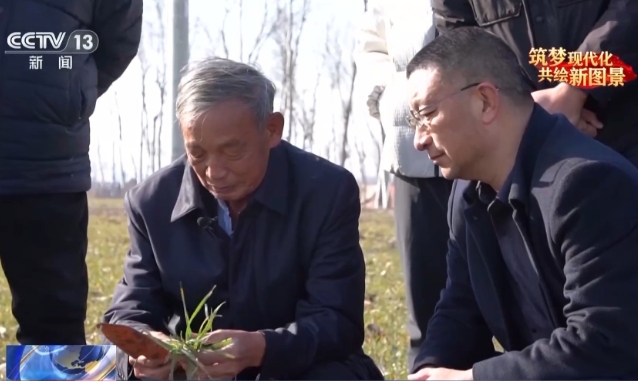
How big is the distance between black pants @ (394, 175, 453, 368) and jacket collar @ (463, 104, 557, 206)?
927mm

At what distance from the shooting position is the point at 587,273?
7.73 feet

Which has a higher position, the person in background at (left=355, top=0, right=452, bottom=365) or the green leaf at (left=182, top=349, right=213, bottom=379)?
the person in background at (left=355, top=0, right=452, bottom=365)

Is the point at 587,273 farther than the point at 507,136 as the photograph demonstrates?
No

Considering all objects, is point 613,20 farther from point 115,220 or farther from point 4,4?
point 115,220

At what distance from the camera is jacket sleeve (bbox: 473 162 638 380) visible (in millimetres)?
2336

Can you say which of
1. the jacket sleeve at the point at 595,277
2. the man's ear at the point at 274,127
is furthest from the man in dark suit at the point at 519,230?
the man's ear at the point at 274,127

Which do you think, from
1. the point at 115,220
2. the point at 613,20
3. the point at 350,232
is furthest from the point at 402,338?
the point at 613,20

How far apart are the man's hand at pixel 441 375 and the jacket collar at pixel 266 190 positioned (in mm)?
640

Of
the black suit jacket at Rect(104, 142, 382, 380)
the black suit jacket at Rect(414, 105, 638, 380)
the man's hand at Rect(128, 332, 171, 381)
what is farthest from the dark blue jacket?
the black suit jacket at Rect(414, 105, 638, 380)

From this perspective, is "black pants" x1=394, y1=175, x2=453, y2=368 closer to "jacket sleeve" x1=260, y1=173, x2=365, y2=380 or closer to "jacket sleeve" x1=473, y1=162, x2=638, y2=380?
"jacket sleeve" x1=260, y1=173, x2=365, y2=380

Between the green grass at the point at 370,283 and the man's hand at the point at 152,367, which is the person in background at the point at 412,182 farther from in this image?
the man's hand at the point at 152,367

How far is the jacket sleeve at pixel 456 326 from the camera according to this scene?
2.80 m

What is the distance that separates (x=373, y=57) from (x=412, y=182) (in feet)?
1.67

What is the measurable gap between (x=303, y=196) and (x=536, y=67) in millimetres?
825
